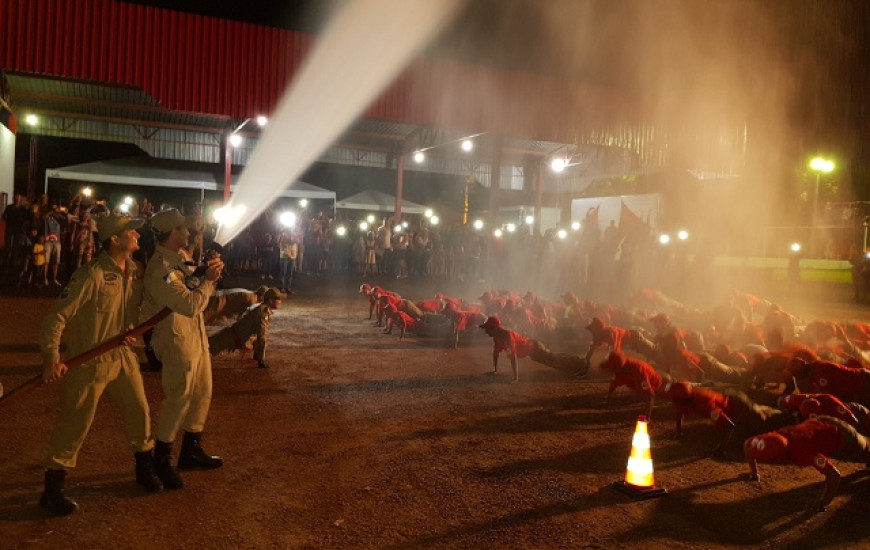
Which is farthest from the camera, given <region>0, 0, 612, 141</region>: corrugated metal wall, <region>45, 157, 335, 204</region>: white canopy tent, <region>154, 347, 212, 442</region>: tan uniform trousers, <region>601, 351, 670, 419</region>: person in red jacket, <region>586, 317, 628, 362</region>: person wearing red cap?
<region>45, 157, 335, 204</region>: white canopy tent

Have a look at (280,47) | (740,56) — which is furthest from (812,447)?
(280,47)

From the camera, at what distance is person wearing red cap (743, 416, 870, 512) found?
4082 millimetres

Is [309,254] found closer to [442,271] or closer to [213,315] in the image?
[442,271]

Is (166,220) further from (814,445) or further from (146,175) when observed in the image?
(146,175)

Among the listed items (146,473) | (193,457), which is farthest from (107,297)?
(193,457)

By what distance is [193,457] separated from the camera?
4.64 m

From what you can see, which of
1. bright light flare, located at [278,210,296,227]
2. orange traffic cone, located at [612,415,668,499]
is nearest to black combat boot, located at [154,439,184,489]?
orange traffic cone, located at [612,415,668,499]

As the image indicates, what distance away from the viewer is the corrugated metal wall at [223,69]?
12984 mm

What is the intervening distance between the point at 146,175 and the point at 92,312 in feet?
75.0

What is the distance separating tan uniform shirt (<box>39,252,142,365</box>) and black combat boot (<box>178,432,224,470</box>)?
2.76ft

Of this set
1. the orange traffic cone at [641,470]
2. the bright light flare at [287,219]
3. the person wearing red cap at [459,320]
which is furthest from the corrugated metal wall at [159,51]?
the orange traffic cone at [641,470]

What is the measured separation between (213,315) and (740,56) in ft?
38.8

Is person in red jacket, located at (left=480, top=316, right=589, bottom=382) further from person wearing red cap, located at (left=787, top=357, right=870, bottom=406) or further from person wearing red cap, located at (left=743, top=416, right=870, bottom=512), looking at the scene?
person wearing red cap, located at (left=743, top=416, right=870, bottom=512)

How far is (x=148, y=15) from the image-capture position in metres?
13.6
